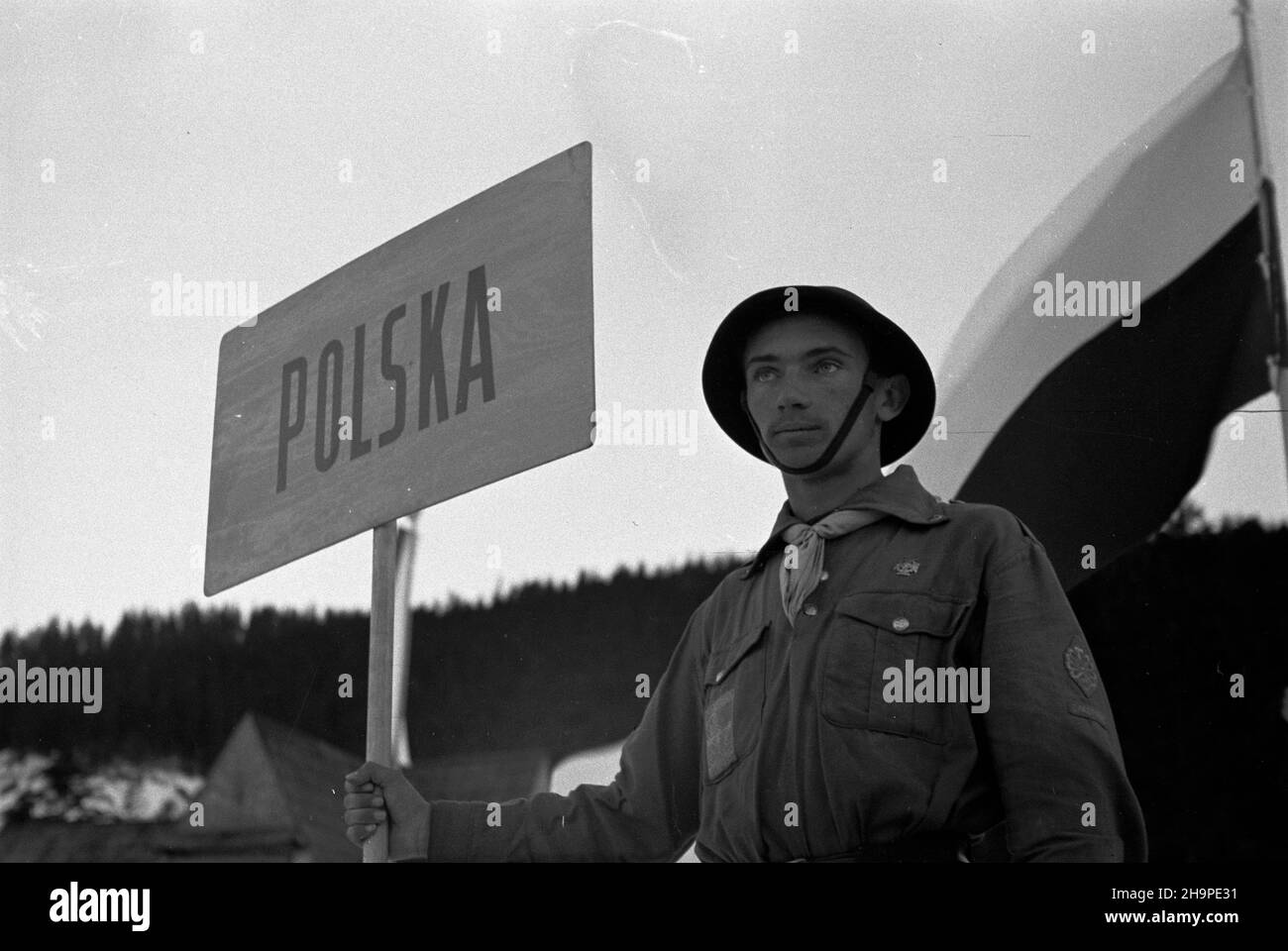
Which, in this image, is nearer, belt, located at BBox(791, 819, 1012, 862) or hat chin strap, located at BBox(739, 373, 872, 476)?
belt, located at BBox(791, 819, 1012, 862)

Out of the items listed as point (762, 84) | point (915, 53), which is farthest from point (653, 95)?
point (915, 53)

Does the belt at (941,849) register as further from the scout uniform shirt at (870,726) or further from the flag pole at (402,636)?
the flag pole at (402,636)

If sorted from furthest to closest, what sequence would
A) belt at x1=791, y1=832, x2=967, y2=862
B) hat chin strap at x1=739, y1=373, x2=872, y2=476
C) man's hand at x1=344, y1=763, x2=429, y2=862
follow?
hat chin strap at x1=739, y1=373, x2=872, y2=476 → man's hand at x1=344, y1=763, x2=429, y2=862 → belt at x1=791, y1=832, x2=967, y2=862

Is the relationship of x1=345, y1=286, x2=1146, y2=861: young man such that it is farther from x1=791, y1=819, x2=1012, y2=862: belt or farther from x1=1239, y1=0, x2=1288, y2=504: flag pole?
x1=1239, y1=0, x2=1288, y2=504: flag pole

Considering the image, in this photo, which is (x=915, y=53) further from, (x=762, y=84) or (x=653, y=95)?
(x=653, y=95)

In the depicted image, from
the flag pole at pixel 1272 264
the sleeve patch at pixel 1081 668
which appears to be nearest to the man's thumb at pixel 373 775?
the sleeve patch at pixel 1081 668

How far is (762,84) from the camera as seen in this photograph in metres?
3.24

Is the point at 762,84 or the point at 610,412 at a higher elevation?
the point at 762,84

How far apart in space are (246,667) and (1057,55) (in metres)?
A: 1.95

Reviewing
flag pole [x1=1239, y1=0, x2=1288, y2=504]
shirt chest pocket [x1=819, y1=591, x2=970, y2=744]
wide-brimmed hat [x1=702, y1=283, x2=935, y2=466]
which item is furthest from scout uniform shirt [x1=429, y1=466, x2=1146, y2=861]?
flag pole [x1=1239, y1=0, x2=1288, y2=504]

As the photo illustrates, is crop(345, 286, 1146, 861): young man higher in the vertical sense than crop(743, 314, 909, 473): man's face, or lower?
lower

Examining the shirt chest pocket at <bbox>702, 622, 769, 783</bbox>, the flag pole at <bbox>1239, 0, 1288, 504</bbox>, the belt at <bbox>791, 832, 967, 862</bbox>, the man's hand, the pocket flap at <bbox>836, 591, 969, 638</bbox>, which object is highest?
the flag pole at <bbox>1239, 0, 1288, 504</bbox>

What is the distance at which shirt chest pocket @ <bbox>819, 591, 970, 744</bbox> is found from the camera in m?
2.97
